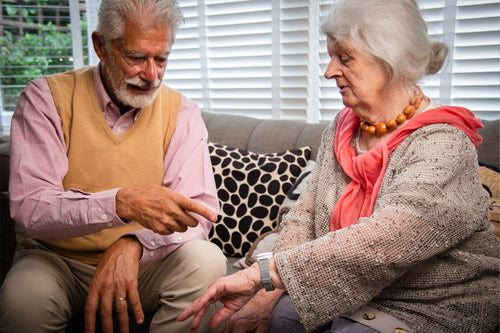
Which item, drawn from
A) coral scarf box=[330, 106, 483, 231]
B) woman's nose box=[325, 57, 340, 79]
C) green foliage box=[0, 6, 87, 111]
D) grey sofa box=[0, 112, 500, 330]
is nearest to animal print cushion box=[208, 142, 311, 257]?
grey sofa box=[0, 112, 500, 330]

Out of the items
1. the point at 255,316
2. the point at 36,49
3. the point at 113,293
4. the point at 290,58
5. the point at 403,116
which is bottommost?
the point at 255,316

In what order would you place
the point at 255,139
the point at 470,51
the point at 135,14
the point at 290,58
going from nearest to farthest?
1. the point at 135,14
2. the point at 470,51
3. the point at 255,139
4. the point at 290,58

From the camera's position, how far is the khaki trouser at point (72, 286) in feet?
4.28

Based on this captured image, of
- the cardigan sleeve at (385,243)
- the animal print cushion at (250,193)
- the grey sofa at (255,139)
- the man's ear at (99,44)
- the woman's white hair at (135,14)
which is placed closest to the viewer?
the cardigan sleeve at (385,243)

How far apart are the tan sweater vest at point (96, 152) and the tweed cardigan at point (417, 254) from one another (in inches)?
27.3

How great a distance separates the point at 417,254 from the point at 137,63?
1078mm

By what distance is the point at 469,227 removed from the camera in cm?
115

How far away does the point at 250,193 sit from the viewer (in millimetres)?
2115

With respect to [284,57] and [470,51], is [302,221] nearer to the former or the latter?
[470,51]

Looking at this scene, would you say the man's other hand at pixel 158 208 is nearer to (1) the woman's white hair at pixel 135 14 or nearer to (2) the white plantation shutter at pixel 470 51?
(1) the woman's white hair at pixel 135 14

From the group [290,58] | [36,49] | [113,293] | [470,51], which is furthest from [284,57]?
[36,49]

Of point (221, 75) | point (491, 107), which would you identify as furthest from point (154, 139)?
point (491, 107)

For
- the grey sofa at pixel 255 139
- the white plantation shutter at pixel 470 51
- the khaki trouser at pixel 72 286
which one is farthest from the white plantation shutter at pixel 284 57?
the khaki trouser at pixel 72 286

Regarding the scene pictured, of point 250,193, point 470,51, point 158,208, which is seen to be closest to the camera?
point 158,208
